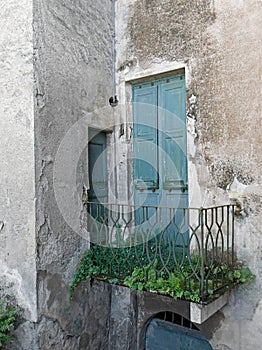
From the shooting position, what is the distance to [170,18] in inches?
162

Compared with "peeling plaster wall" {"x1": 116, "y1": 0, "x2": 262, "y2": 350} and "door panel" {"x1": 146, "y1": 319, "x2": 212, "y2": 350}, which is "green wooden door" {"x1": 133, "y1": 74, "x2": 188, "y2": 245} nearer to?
"peeling plaster wall" {"x1": 116, "y1": 0, "x2": 262, "y2": 350}

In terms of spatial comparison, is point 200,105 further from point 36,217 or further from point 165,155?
point 36,217

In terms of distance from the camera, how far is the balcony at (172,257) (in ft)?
10.1

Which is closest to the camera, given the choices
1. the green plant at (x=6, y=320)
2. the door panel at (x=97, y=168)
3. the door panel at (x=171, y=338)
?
the green plant at (x=6, y=320)

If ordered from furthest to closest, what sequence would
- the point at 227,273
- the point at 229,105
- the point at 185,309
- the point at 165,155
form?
the point at 165,155
the point at 185,309
the point at 229,105
the point at 227,273

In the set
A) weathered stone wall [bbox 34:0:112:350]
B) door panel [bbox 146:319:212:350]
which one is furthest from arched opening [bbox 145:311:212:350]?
weathered stone wall [bbox 34:0:112:350]

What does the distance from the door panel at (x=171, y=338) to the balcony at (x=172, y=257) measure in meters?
1.05

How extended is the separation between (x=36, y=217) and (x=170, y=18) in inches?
117

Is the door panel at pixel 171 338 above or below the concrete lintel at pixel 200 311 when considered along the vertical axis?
below

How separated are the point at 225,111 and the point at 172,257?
1.81m

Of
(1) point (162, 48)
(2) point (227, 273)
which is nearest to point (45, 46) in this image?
(1) point (162, 48)

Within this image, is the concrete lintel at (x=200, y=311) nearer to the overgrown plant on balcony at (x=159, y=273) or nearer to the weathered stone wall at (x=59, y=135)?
the overgrown plant on balcony at (x=159, y=273)

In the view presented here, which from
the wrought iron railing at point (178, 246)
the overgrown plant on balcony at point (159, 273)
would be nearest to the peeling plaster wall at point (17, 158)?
the overgrown plant on balcony at point (159, 273)

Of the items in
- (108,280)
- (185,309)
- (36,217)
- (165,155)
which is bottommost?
(185,309)
